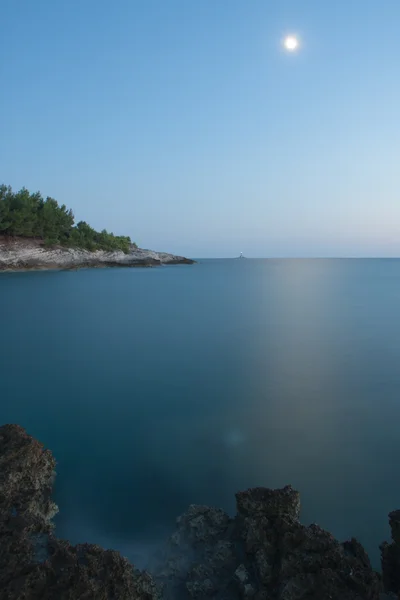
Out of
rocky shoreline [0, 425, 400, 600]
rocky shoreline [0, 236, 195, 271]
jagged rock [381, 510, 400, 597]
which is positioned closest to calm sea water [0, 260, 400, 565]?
rocky shoreline [0, 425, 400, 600]

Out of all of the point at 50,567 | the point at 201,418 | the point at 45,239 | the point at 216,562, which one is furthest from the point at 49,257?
the point at 216,562

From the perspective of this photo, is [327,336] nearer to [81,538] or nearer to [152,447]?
[152,447]

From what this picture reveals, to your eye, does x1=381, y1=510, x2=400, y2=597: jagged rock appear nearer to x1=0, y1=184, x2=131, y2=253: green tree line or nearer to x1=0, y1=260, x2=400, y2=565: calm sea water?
x1=0, y1=260, x2=400, y2=565: calm sea water

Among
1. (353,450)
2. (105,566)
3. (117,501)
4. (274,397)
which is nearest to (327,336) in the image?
(274,397)

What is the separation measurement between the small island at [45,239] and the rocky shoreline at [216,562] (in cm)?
4190

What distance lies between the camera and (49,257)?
4512 cm

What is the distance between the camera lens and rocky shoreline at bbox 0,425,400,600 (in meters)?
2.30

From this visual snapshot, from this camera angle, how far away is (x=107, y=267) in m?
60.2

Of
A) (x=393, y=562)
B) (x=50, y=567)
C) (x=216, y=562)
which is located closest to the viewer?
(x=50, y=567)

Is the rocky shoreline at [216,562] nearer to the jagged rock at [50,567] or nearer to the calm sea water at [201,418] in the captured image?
the jagged rock at [50,567]

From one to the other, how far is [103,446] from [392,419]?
4.92 metres

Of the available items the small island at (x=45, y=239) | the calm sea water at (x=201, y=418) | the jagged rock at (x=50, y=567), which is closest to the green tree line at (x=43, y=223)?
the small island at (x=45, y=239)

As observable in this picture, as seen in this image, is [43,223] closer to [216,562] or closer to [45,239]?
[45,239]

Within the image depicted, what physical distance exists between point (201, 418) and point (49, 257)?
44.1 metres
